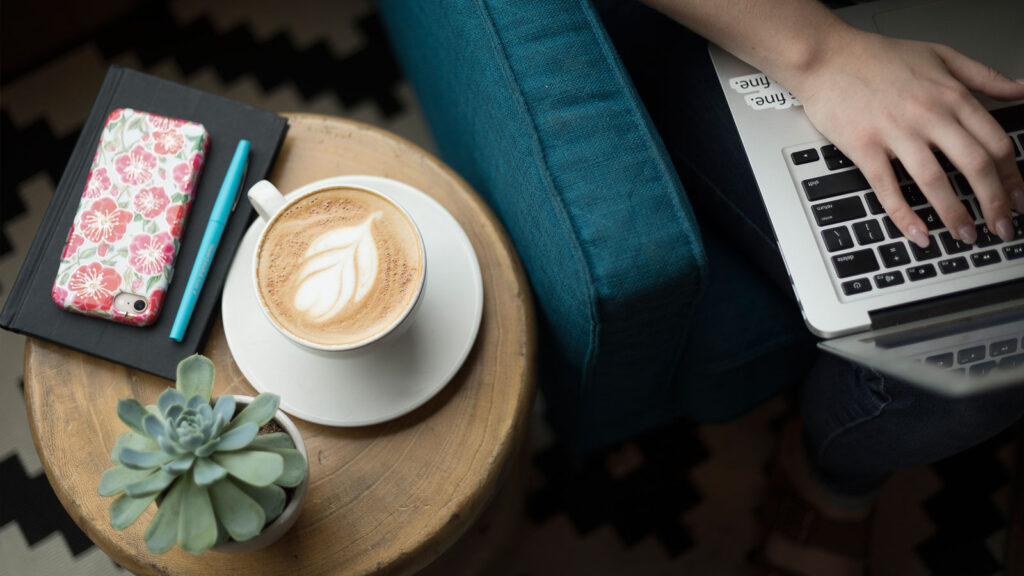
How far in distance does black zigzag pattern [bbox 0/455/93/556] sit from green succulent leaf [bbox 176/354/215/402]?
82 centimetres

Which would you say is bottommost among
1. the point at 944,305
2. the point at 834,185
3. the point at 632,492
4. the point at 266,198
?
the point at 632,492

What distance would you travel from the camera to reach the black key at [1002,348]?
0.63m

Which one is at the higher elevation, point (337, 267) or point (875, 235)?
point (337, 267)

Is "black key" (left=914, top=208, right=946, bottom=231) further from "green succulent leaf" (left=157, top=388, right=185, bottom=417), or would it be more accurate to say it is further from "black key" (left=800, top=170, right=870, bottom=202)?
"green succulent leaf" (left=157, top=388, right=185, bottom=417)

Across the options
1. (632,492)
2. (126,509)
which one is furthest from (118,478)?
(632,492)

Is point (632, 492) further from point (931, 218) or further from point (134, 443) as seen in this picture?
point (134, 443)

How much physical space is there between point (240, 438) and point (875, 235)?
0.63 metres

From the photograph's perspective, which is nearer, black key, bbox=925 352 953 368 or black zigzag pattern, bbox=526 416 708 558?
black key, bbox=925 352 953 368

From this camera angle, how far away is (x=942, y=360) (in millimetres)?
612

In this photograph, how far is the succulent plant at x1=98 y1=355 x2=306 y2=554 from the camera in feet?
→ 1.75

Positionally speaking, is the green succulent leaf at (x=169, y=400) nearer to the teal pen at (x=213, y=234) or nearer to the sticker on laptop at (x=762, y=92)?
the teal pen at (x=213, y=234)

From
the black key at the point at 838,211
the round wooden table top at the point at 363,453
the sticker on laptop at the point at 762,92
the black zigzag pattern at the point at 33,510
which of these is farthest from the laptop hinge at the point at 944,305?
the black zigzag pattern at the point at 33,510

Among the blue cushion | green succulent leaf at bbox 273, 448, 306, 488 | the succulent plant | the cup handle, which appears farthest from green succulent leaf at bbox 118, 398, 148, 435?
the blue cushion

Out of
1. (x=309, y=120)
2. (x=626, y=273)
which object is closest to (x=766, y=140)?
(x=626, y=273)
